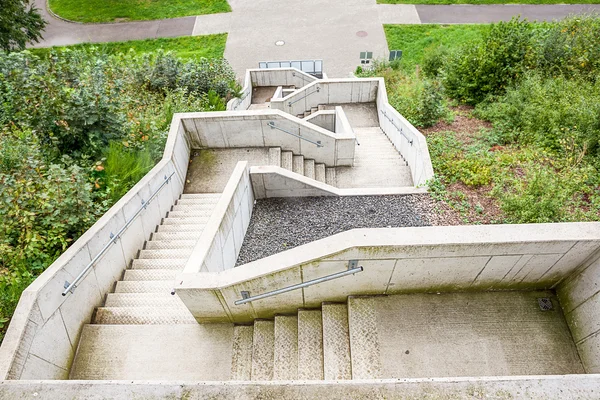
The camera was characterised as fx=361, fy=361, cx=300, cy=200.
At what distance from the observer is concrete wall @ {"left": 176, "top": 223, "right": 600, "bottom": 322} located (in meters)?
4.28

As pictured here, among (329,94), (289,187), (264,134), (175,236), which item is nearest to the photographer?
(175,236)

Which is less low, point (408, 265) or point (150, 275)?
point (408, 265)

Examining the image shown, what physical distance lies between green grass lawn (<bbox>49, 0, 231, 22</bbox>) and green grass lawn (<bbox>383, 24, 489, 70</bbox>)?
1083 cm

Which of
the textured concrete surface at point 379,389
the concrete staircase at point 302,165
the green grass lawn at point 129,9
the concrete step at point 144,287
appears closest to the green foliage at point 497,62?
the concrete staircase at point 302,165

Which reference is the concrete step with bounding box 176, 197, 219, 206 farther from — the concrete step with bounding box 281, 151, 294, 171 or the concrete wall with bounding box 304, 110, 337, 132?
the concrete wall with bounding box 304, 110, 337, 132

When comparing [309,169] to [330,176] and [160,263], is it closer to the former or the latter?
[330,176]

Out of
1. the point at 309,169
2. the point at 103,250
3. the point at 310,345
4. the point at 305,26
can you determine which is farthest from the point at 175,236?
the point at 305,26

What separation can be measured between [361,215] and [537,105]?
6158 mm

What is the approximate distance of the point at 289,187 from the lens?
27.2ft

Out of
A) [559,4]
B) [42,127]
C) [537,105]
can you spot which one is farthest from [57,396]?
[559,4]

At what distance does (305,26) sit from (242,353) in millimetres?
20488

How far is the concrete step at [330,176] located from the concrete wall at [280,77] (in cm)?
683

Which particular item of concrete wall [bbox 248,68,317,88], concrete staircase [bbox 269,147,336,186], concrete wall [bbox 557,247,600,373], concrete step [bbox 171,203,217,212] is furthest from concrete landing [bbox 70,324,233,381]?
concrete wall [bbox 248,68,317,88]

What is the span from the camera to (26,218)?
4.93m
